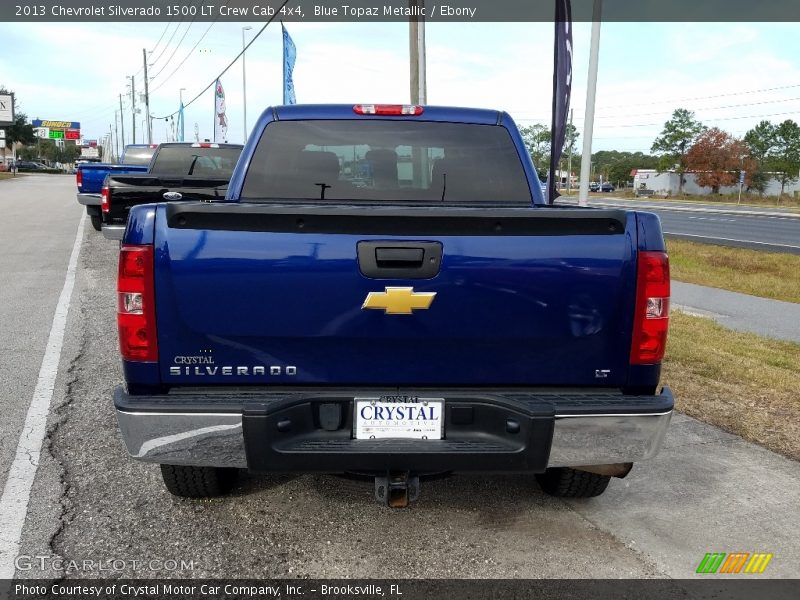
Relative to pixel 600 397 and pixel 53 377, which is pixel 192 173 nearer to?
pixel 53 377

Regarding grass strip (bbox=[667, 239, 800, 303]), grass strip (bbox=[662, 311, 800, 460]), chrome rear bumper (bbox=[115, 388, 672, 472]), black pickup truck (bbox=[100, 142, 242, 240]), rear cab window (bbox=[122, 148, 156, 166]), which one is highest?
rear cab window (bbox=[122, 148, 156, 166])

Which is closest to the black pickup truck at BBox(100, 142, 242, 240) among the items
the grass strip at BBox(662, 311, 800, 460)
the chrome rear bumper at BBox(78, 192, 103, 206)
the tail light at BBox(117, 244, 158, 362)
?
the chrome rear bumper at BBox(78, 192, 103, 206)

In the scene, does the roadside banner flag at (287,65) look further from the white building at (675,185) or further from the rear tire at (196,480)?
the white building at (675,185)

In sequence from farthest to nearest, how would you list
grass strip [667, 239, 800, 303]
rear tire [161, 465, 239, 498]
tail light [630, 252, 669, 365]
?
grass strip [667, 239, 800, 303] < rear tire [161, 465, 239, 498] < tail light [630, 252, 669, 365]

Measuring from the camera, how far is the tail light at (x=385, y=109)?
13.6 ft

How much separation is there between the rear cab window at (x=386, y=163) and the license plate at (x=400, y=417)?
153 centimetres

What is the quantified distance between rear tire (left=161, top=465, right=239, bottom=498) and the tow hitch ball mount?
0.94 meters

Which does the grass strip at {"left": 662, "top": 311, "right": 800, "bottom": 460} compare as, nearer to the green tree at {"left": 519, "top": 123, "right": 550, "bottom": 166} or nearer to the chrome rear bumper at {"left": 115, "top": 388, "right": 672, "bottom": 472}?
the chrome rear bumper at {"left": 115, "top": 388, "right": 672, "bottom": 472}

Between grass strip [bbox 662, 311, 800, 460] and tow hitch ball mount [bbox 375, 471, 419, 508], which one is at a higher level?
tow hitch ball mount [bbox 375, 471, 419, 508]

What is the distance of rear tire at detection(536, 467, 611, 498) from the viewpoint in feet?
11.9

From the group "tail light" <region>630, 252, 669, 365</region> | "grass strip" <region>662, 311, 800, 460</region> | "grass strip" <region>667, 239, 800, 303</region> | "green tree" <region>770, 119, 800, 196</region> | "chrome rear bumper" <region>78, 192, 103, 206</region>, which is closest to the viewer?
"tail light" <region>630, 252, 669, 365</region>

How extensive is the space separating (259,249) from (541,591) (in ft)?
5.74

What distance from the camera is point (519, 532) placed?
3416 millimetres

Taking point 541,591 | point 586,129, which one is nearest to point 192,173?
point 586,129
